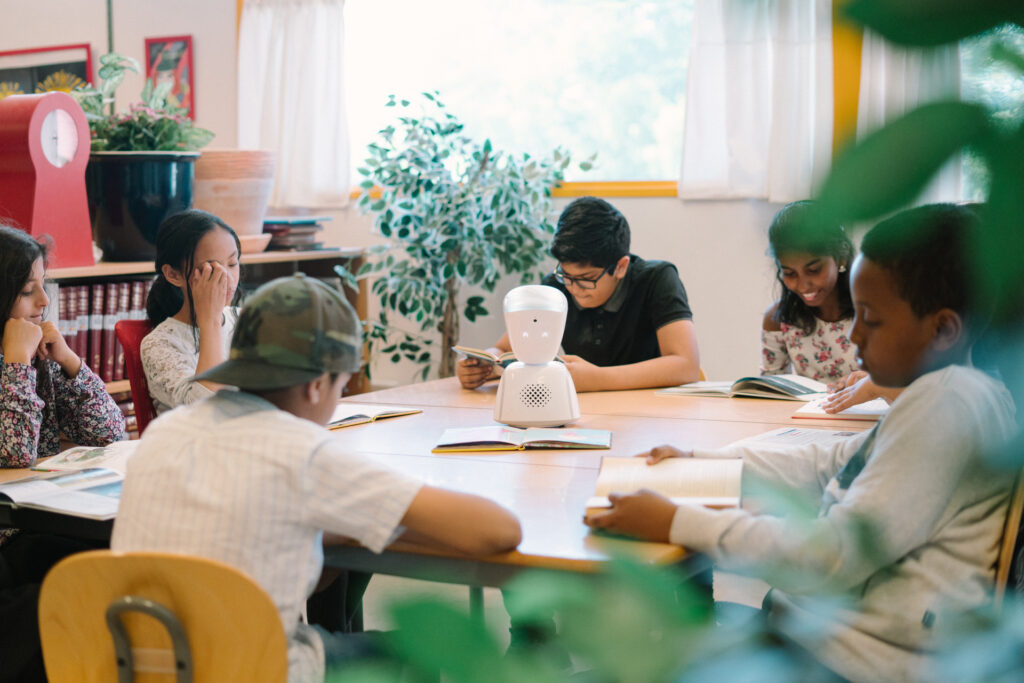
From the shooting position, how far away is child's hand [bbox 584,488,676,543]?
3.90 feet

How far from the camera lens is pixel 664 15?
4148 millimetres

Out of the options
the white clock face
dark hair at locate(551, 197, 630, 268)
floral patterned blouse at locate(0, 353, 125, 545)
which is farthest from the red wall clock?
dark hair at locate(551, 197, 630, 268)

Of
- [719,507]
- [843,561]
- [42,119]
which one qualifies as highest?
[42,119]

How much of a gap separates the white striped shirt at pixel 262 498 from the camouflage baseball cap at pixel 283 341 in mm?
51

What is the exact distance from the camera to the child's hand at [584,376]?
239 cm

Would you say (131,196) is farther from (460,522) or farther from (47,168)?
(460,522)

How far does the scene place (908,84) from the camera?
9.2 inches

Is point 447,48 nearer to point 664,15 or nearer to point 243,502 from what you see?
point 664,15

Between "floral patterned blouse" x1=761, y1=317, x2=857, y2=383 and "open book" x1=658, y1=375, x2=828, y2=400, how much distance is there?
0.23 m

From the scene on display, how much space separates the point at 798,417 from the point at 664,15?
8.45 ft

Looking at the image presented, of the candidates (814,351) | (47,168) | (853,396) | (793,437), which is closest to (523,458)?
(793,437)

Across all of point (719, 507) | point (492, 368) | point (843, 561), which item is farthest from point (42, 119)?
point (843, 561)

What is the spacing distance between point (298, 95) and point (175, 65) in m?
0.84

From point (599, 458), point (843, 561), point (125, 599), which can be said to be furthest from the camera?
point (599, 458)
